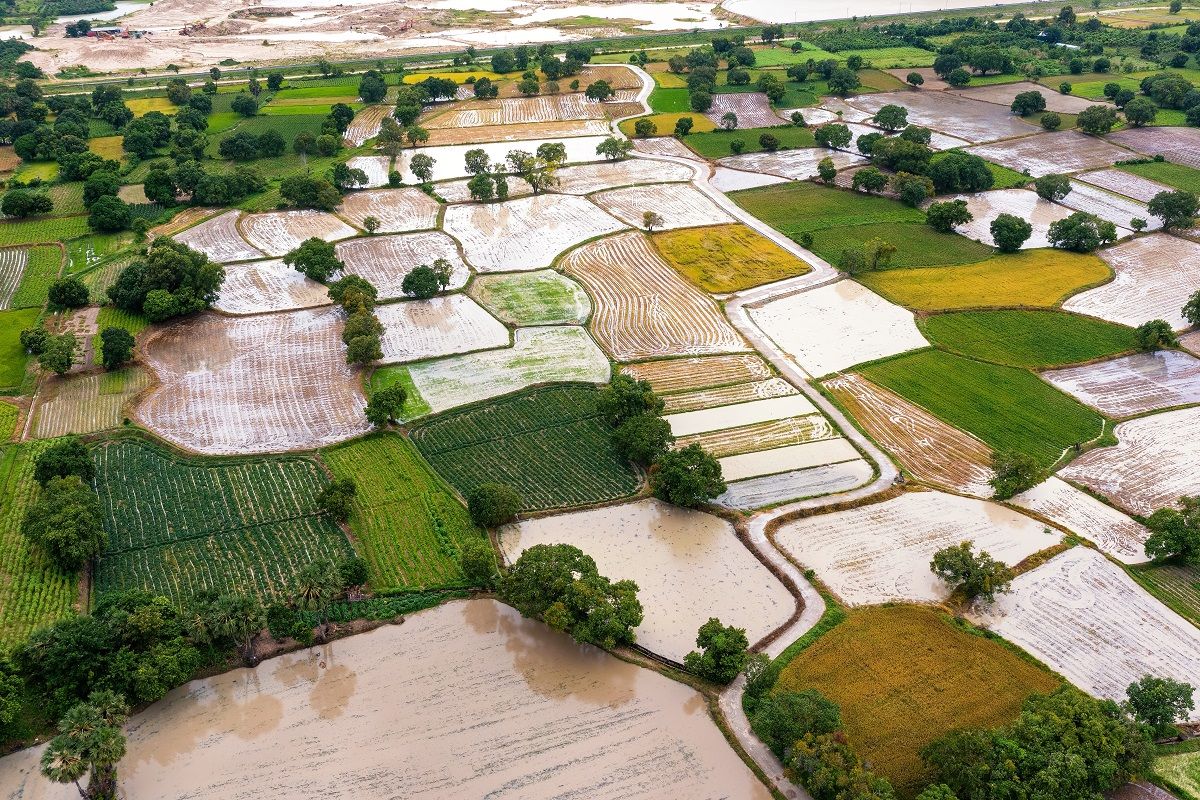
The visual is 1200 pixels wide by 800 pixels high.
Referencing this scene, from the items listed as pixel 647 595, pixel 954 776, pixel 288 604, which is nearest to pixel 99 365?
pixel 288 604

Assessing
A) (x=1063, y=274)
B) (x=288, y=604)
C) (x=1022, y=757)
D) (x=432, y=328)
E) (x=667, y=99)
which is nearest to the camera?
(x=1022, y=757)

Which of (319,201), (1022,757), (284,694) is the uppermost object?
(319,201)

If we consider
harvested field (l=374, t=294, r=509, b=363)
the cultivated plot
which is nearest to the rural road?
harvested field (l=374, t=294, r=509, b=363)

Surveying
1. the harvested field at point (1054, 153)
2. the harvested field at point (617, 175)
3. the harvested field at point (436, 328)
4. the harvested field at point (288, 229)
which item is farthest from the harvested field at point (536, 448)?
the harvested field at point (1054, 153)

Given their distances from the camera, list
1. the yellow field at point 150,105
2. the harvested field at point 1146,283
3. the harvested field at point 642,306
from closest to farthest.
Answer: the harvested field at point 642,306 → the harvested field at point 1146,283 → the yellow field at point 150,105

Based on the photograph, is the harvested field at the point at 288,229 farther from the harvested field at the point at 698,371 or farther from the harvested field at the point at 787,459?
the harvested field at the point at 787,459

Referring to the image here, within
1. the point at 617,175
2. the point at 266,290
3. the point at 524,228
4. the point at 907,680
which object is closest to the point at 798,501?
the point at 907,680

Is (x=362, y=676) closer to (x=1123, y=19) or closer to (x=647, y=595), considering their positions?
(x=647, y=595)

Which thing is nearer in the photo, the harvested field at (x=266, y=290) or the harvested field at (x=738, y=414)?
the harvested field at (x=738, y=414)
